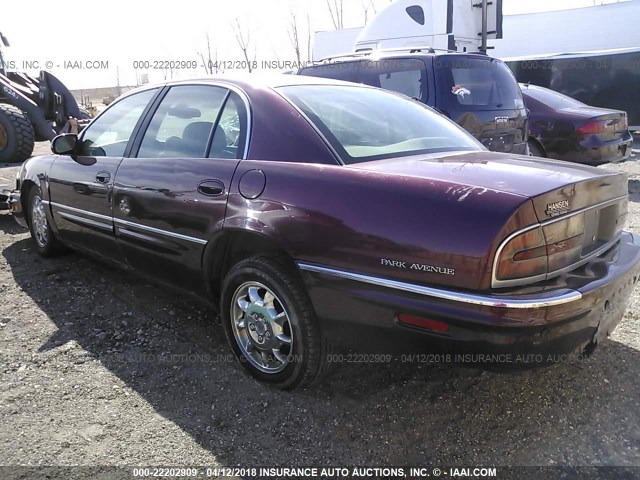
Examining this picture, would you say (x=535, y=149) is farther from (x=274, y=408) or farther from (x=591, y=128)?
(x=274, y=408)

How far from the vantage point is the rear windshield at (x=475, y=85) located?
5387mm

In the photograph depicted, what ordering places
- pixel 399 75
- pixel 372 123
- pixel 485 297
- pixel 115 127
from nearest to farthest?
pixel 485 297, pixel 372 123, pixel 115 127, pixel 399 75

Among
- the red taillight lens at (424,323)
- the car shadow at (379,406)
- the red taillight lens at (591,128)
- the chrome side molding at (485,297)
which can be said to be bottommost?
the car shadow at (379,406)

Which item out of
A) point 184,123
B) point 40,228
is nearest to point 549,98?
point 184,123

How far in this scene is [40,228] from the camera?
473 cm

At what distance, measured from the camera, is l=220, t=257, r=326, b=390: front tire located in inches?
96.7

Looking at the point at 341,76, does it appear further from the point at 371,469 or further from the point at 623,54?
the point at 623,54

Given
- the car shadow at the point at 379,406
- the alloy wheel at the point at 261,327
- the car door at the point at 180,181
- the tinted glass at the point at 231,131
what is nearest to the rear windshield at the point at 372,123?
the tinted glass at the point at 231,131

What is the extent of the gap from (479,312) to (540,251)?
351 millimetres

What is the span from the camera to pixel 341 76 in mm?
6484

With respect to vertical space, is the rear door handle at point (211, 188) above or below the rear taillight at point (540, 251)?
above

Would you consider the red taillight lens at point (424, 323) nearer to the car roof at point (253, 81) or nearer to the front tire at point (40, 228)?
the car roof at point (253, 81)

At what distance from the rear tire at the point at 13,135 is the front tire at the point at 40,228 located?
6818 mm

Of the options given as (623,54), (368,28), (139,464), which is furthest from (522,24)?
(139,464)
